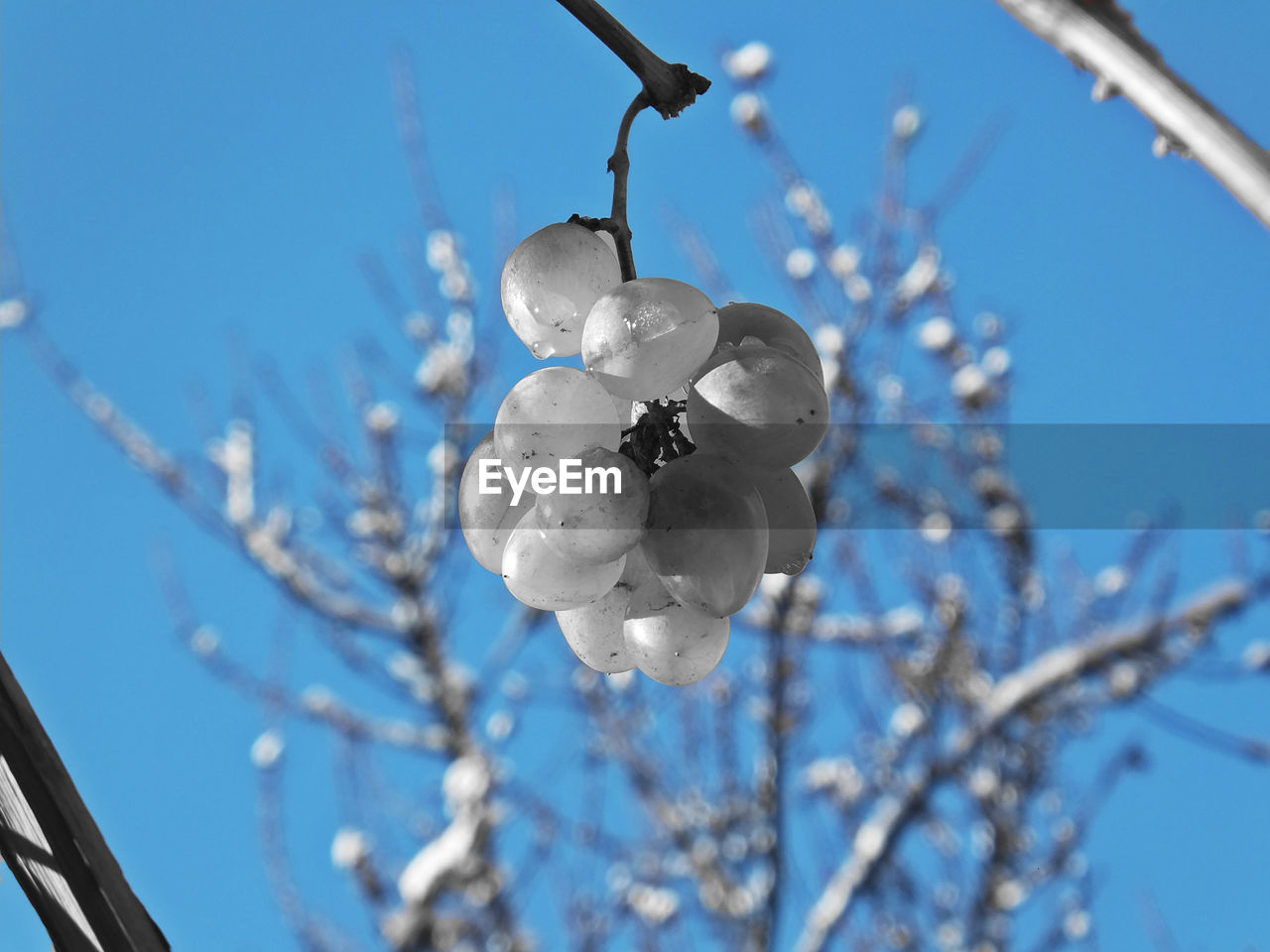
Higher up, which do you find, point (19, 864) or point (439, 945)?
point (439, 945)

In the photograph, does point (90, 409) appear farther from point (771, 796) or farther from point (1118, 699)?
point (1118, 699)

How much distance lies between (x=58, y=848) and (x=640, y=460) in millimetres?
286

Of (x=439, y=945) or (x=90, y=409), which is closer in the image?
(x=439, y=945)

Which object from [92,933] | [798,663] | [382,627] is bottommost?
[92,933]

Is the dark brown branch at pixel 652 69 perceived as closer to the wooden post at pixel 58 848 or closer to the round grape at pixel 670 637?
the round grape at pixel 670 637

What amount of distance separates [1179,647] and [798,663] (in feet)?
2.90

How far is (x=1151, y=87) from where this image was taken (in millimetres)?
329

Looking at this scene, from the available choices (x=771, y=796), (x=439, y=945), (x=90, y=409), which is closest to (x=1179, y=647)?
(x=771, y=796)

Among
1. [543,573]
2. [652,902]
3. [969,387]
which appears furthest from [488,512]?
[652,902]

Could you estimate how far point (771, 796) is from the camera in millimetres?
2160

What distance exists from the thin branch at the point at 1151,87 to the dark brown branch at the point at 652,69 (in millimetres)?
173

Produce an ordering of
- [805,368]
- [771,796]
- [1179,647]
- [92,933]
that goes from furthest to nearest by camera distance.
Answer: [1179,647]
[771,796]
[805,368]
[92,933]

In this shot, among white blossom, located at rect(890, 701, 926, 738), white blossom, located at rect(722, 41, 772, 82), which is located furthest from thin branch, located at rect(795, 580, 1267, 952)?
white blossom, located at rect(722, 41, 772, 82)

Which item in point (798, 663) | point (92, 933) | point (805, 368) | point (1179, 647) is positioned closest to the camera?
point (92, 933)
